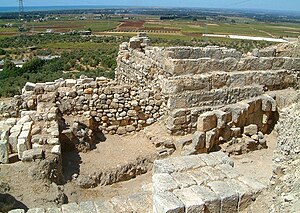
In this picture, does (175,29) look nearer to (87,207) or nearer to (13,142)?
(13,142)

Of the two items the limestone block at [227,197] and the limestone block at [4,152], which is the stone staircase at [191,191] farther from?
the limestone block at [4,152]

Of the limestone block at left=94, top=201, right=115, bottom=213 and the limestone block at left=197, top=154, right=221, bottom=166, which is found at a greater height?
the limestone block at left=197, top=154, right=221, bottom=166

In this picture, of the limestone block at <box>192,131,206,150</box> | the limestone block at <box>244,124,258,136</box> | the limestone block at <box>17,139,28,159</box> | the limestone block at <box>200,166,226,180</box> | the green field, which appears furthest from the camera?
the green field

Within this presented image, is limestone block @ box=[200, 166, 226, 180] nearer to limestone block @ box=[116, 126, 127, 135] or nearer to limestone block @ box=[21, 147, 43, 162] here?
limestone block @ box=[21, 147, 43, 162]

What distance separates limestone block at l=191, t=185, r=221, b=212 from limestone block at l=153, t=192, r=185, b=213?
32 centimetres

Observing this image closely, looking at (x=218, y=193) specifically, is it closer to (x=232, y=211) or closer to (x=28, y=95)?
(x=232, y=211)

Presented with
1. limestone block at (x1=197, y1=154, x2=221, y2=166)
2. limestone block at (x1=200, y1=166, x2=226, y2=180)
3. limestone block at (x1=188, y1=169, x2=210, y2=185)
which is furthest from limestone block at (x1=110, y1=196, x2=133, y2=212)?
limestone block at (x1=197, y1=154, x2=221, y2=166)

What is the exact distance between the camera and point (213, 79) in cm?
913

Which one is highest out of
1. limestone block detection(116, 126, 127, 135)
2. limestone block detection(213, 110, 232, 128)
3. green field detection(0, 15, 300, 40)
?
limestone block detection(213, 110, 232, 128)

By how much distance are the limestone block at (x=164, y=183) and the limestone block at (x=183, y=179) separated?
58 mm

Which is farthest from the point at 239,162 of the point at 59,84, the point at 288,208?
the point at 59,84

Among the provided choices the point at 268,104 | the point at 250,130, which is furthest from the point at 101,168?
the point at 268,104

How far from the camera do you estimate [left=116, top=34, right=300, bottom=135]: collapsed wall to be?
28.7 feet

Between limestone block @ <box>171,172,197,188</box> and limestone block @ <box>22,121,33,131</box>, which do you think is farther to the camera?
limestone block @ <box>22,121,33,131</box>
